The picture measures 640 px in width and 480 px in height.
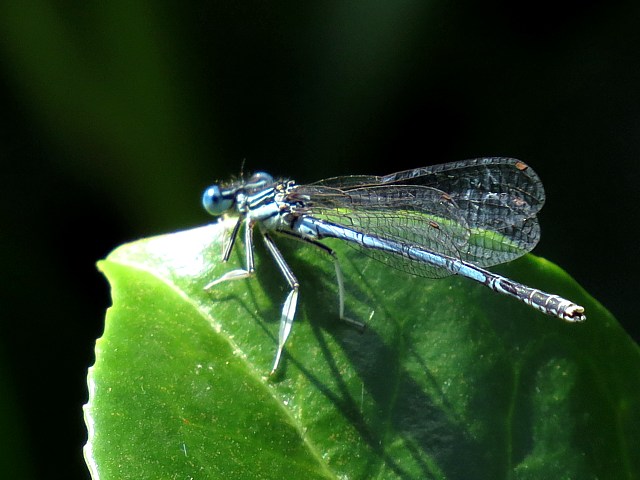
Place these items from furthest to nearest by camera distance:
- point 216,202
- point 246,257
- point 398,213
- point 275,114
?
point 275,114, point 216,202, point 398,213, point 246,257

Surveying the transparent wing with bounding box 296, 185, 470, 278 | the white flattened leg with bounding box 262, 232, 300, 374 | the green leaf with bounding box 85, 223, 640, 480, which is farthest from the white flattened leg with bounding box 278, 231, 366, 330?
the transparent wing with bounding box 296, 185, 470, 278

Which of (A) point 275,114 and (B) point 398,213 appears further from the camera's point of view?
(A) point 275,114

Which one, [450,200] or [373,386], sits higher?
[450,200]

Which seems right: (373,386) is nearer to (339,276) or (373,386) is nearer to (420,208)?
(339,276)

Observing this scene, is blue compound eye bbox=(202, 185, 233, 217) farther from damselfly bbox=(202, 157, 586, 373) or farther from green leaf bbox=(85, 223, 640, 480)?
green leaf bbox=(85, 223, 640, 480)

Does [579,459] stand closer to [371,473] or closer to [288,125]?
[371,473]

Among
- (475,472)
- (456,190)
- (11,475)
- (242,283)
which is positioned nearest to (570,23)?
(456,190)

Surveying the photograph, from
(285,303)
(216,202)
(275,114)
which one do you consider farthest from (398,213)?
(275,114)

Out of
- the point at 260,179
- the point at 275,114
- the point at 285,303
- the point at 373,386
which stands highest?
the point at 275,114
